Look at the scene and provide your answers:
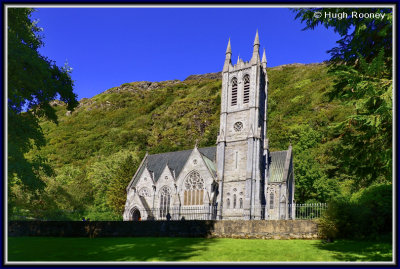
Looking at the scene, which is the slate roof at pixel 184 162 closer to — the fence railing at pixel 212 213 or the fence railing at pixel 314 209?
the fence railing at pixel 212 213

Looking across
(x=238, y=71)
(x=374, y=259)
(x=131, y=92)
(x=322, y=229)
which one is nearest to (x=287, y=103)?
(x=238, y=71)

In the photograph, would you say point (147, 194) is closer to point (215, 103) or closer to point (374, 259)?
point (374, 259)

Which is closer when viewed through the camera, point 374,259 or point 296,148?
point 374,259

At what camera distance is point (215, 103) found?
100 m

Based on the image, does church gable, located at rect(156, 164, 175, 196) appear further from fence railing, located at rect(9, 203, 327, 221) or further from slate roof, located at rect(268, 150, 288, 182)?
slate roof, located at rect(268, 150, 288, 182)

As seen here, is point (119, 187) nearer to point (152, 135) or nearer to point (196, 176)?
point (196, 176)

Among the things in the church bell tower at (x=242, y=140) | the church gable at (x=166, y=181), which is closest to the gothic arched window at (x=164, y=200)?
the church gable at (x=166, y=181)

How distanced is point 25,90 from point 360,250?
12.4 m

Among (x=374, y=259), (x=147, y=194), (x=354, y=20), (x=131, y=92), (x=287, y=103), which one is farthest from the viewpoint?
(x=131, y=92)

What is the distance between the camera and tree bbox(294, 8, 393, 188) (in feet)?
30.4

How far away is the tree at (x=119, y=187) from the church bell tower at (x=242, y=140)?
16.7m

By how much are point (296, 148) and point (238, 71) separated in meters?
18.9
